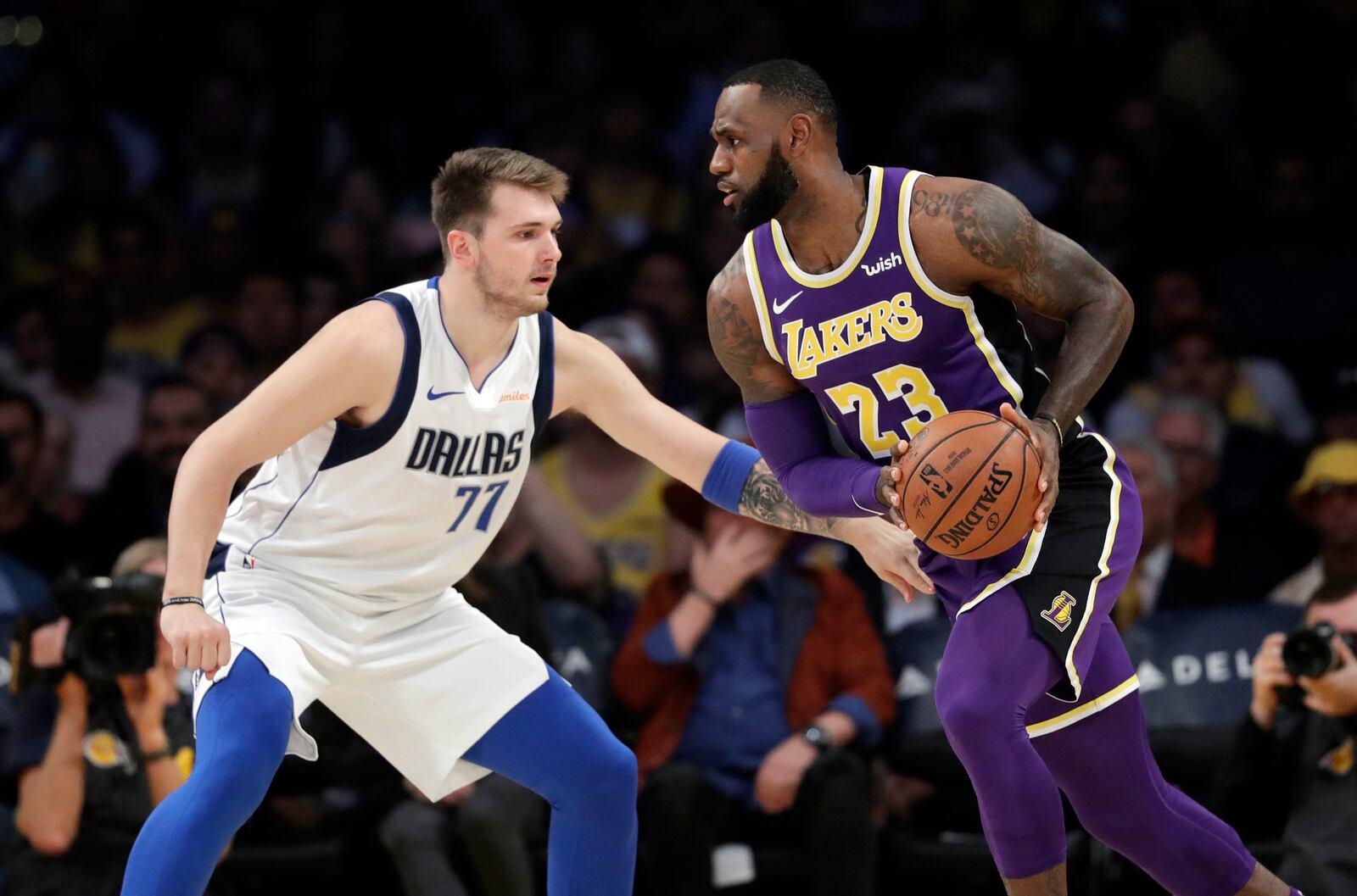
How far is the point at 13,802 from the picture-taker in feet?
19.2

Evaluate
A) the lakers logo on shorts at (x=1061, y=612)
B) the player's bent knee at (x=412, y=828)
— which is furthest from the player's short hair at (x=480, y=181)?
the player's bent knee at (x=412, y=828)

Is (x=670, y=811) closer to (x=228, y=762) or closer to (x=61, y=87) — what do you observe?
(x=228, y=762)

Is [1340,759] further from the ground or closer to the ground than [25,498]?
closer to the ground

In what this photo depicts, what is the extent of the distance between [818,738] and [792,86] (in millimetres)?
2515

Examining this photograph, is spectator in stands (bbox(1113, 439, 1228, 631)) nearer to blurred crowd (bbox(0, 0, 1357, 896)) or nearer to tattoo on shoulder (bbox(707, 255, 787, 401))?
blurred crowd (bbox(0, 0, 1357, 896))

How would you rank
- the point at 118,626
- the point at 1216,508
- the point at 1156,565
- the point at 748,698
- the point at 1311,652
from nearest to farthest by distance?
the point at 1311,652 → the point at 118,626 → the point at 748,698 → the point at 1156,565 → the point at 1216,508

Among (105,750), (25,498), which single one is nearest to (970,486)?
(105,750)

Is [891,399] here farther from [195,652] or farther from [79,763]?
[79,763]

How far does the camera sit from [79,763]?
536 centimetres

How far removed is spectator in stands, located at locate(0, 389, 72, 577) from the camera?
682 cm

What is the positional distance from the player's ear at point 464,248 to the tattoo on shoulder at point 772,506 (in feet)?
3.05

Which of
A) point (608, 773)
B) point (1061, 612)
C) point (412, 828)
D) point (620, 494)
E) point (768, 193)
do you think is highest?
point (768, 193)

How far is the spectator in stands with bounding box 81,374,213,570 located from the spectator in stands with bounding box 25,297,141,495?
0.63 meters

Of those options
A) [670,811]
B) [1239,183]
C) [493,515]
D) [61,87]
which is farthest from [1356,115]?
[61,87]
